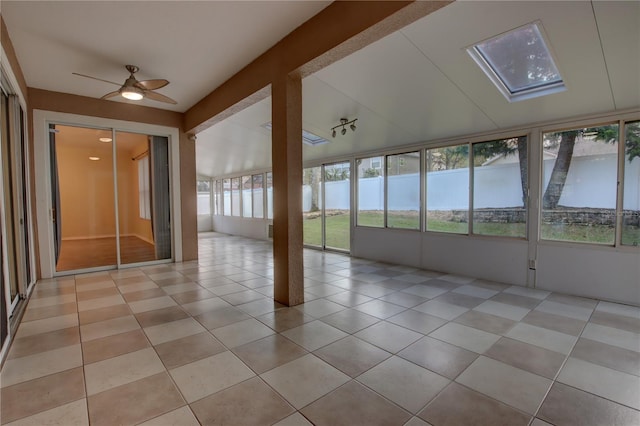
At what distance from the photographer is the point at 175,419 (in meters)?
1.69

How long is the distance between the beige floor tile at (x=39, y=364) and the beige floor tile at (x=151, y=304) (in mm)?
900

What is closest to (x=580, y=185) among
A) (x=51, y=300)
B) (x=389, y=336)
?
(x=389, y=336)

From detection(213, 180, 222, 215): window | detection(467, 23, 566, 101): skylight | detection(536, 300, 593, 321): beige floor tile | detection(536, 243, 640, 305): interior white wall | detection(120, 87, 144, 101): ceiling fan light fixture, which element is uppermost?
detection(467, 23, 566, 101): skylight

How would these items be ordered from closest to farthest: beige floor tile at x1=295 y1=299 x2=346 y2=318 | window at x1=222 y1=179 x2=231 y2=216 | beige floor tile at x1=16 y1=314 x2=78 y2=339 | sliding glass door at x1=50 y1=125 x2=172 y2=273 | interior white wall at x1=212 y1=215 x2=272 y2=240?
1. beige floor tile at x1=16 y1=314 x2=78 y2=339
2. beige floor tile at x1=295 y1=299 x2=346 y2=318
3. sliding glass door at x1=50 y1=125 x2=172 y2=273
4. interior white wall at x1=212 y1=215 x2=272 y2=240
5. window at x1=222 y1=179 x2=231 y2=216

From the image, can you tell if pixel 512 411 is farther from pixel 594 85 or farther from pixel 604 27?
pixel 594 85

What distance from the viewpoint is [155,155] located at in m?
5.86

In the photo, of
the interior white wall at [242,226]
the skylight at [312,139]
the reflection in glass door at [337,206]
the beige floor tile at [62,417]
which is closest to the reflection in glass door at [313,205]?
the reflection in glass door at [337,206]

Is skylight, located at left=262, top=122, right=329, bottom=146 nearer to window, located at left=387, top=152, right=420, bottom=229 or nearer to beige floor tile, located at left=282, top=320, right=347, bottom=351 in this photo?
window, located at left=387, top=152, right=420, bottom=229

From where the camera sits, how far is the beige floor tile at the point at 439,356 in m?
2.21

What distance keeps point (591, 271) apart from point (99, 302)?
6.13 m

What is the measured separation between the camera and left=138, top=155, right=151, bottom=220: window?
18.8 ft

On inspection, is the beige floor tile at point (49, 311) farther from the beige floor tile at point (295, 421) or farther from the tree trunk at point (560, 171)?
the tree trunk at point (560, 171)

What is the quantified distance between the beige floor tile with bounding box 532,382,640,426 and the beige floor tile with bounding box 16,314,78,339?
3.99 metres

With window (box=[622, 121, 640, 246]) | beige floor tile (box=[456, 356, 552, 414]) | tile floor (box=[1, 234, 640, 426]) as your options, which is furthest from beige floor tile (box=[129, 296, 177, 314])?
window (box=[622, 121, 640, 246])
